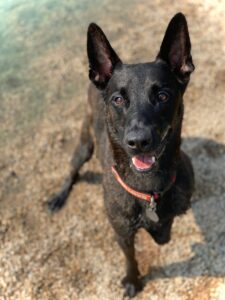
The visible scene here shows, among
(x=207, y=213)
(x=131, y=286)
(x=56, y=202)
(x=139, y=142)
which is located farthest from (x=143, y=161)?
(x=56, y=202)

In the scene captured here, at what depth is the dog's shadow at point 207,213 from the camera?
4742mm

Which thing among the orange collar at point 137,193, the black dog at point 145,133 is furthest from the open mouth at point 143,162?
the orange collar at point 137,193

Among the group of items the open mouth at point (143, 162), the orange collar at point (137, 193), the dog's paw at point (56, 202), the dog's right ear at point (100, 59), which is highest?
the dog's right ear at point (100, 59)

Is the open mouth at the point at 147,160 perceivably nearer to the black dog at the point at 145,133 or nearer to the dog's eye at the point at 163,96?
the black dog at the point at 145,133

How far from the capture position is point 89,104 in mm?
5164

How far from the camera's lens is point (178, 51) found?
3803 mm

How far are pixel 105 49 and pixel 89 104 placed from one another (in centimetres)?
137

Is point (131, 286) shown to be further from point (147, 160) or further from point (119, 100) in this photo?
point (119, 100)

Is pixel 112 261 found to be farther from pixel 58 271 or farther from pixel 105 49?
pixel 105 49

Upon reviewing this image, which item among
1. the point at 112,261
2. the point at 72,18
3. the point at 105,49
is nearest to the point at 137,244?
the point at 112,261

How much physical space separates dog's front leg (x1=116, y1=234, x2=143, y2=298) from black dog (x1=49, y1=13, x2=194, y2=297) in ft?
0.05

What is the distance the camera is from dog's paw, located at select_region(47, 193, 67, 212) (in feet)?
17.9

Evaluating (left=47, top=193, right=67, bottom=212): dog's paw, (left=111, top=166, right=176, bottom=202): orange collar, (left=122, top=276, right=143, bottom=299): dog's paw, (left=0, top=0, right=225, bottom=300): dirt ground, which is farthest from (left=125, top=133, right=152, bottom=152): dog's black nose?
(left=47, top=193, right=67, bottom=212): dog's paw

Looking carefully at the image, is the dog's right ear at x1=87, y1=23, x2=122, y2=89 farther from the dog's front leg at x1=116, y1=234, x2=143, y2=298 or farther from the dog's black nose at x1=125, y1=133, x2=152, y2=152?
the dog's front leg at x1=116, y1=234, x2=143, y2=298
